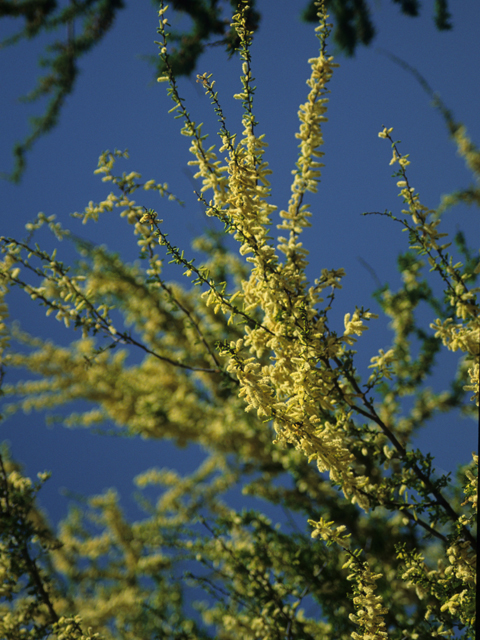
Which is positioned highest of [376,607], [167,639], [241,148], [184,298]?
[184,298]

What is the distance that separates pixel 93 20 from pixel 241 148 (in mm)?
1401

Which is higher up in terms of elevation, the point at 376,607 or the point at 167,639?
the point at 167,639

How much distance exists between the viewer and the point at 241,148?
1587 millimetres

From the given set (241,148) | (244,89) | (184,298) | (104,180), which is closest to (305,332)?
(241,148)

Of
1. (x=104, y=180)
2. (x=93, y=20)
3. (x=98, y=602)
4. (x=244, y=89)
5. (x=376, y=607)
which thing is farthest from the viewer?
(x=98, y=602)

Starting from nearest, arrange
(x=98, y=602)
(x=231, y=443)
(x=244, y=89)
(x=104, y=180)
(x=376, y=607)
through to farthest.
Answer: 1. (x=376, y=607)
2. (x=244, y=89)
3. (x=104, y=180)
4. (x=231, y=443)
5. (x=98, y=602)

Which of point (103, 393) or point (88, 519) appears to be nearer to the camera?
point (103, 393)

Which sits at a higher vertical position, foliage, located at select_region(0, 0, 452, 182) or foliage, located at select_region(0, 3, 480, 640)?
foliage, located at select_region(0, 0, 452, 182)

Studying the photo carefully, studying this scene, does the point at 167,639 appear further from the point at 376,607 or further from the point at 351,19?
the point at 351,19

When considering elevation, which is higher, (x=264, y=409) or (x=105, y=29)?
(x=105, y=29)

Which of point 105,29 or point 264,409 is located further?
point 105,29

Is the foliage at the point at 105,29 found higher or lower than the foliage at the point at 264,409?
higher

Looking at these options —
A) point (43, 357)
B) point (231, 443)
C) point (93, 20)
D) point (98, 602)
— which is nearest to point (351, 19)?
point (93, 20)

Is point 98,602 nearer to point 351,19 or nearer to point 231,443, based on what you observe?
point 231,443
